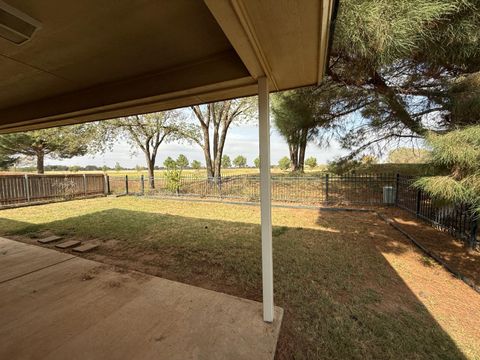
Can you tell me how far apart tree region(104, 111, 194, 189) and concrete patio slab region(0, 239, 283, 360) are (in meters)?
9.35

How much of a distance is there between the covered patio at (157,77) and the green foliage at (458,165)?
1.85m

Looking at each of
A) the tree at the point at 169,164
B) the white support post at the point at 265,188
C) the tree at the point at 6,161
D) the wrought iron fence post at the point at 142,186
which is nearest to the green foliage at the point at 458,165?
the white support post at the point at 265,188

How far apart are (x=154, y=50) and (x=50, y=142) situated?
1791 centimetres

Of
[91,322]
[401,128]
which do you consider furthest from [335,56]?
[91,322]

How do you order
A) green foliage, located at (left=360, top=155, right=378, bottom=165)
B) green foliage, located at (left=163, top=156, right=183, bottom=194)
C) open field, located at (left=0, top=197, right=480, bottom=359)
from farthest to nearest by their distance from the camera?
1. green foliage, located at (left=163, top=156, right=183, bottom=194)
2. green foliage, located at (left=360, top=155, right=378, bottom=165)
3. open field, located at (left=0, top=197, right=480, bottom=359)

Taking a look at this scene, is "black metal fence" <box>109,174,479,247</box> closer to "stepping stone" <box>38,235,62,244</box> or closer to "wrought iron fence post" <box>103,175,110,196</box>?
"wrought iron fence post" <box>103,175,110,196</box>

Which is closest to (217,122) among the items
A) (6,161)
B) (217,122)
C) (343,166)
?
(217,122)

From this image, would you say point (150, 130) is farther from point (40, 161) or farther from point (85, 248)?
point (40, 161)

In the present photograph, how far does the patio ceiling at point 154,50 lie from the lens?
1.24 metres

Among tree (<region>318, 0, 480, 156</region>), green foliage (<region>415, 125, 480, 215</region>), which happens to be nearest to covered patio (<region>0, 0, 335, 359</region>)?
tree (<region>318, 0, 480, 156</region>)

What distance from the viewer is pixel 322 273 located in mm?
2951

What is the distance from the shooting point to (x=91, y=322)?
1.92m

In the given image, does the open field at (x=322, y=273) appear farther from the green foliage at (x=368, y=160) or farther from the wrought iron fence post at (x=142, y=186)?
the wrought iron fence post at (x=142, y=186)

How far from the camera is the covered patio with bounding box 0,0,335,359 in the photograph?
132 centimetres
